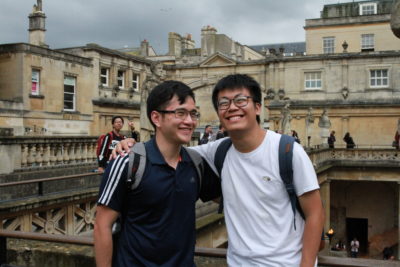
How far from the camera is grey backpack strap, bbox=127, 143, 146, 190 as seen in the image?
8.42ft

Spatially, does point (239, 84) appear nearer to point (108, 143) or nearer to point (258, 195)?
point (258, 195)

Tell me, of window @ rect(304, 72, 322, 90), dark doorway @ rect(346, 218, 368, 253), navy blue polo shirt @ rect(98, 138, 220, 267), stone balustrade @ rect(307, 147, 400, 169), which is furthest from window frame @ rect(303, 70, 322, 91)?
navy blue polo shirt @ rect(98, 138, 220, 267)

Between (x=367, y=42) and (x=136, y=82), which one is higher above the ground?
(x=367, y=42)

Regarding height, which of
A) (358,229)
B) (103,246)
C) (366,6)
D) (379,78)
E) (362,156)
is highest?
(366,6)

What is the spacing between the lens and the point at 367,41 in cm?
3978

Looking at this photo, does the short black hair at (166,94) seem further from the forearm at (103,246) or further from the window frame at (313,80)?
the window frame at (313,80)

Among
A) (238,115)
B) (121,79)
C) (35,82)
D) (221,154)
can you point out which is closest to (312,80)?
(121,79)

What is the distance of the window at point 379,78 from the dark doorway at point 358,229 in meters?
10.3

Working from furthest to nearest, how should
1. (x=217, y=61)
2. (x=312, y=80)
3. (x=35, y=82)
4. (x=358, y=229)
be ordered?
1. (x=217, y=61)
2. (x=312, y=80)
3. (x=358, y=229)
4. (x=35, y=82)

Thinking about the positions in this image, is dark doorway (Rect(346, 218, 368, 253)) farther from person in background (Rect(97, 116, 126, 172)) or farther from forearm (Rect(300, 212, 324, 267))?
forearm (Rect(300, 212, 324, 267))

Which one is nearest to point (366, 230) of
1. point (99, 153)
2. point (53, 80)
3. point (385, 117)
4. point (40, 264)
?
point (385, 117)

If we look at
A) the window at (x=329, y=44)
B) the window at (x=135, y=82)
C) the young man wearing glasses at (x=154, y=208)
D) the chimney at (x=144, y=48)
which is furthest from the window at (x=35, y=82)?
the chimney at (x=144, y=48)

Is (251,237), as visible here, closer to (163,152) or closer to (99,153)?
(163,152)

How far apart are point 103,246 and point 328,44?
41.1 meters
